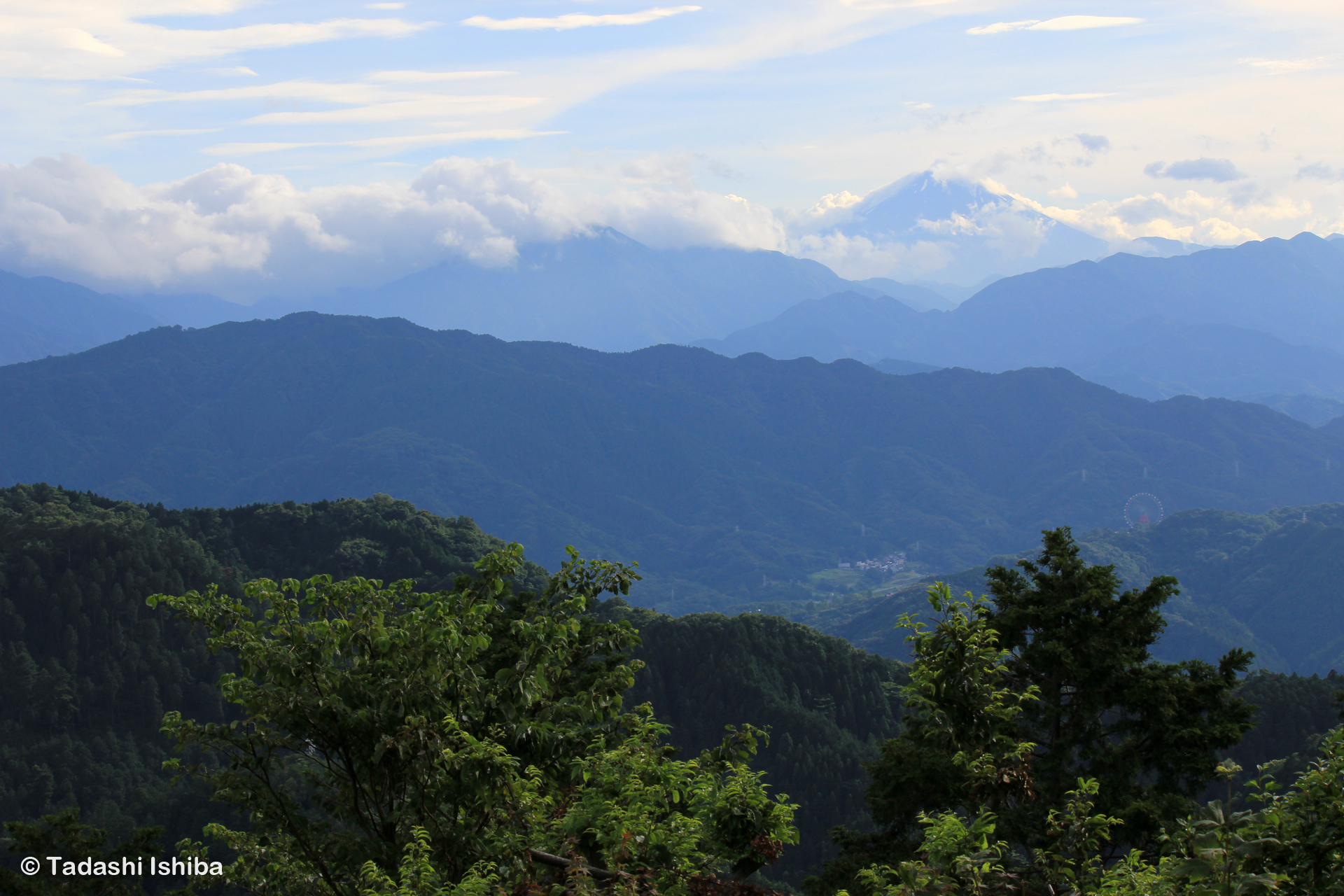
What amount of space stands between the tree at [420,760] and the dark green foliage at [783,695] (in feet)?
313

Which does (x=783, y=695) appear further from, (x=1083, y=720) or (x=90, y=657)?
(x=1083, y=720)

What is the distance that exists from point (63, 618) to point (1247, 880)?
486ft

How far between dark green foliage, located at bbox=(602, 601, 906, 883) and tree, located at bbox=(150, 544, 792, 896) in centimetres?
9549

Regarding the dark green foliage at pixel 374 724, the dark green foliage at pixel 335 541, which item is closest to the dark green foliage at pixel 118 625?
the dark green foliage at pixel 335 541

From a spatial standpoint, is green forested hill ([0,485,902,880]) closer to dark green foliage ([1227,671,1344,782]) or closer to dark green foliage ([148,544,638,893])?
dark green foliage ([1227,671,1344,782])

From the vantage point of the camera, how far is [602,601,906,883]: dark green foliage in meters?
107

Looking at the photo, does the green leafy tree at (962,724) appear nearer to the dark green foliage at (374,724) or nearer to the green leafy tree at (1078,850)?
the green leafy tree at (1078,850)

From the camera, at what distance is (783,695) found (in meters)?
118

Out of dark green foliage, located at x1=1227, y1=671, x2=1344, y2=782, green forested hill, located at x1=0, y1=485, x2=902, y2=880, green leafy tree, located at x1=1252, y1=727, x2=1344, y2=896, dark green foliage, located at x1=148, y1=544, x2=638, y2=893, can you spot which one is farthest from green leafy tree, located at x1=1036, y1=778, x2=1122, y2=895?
dark green foliage, located at x1=1227, y1=671, x2=1344, y2=782

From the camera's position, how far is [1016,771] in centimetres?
1159

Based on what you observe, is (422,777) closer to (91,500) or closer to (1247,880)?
(1247,880)

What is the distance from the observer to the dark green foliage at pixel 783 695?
106625 millimetres

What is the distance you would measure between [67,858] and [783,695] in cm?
9490

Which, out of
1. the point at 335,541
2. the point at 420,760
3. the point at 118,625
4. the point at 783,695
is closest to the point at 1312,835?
the point at 420,760
